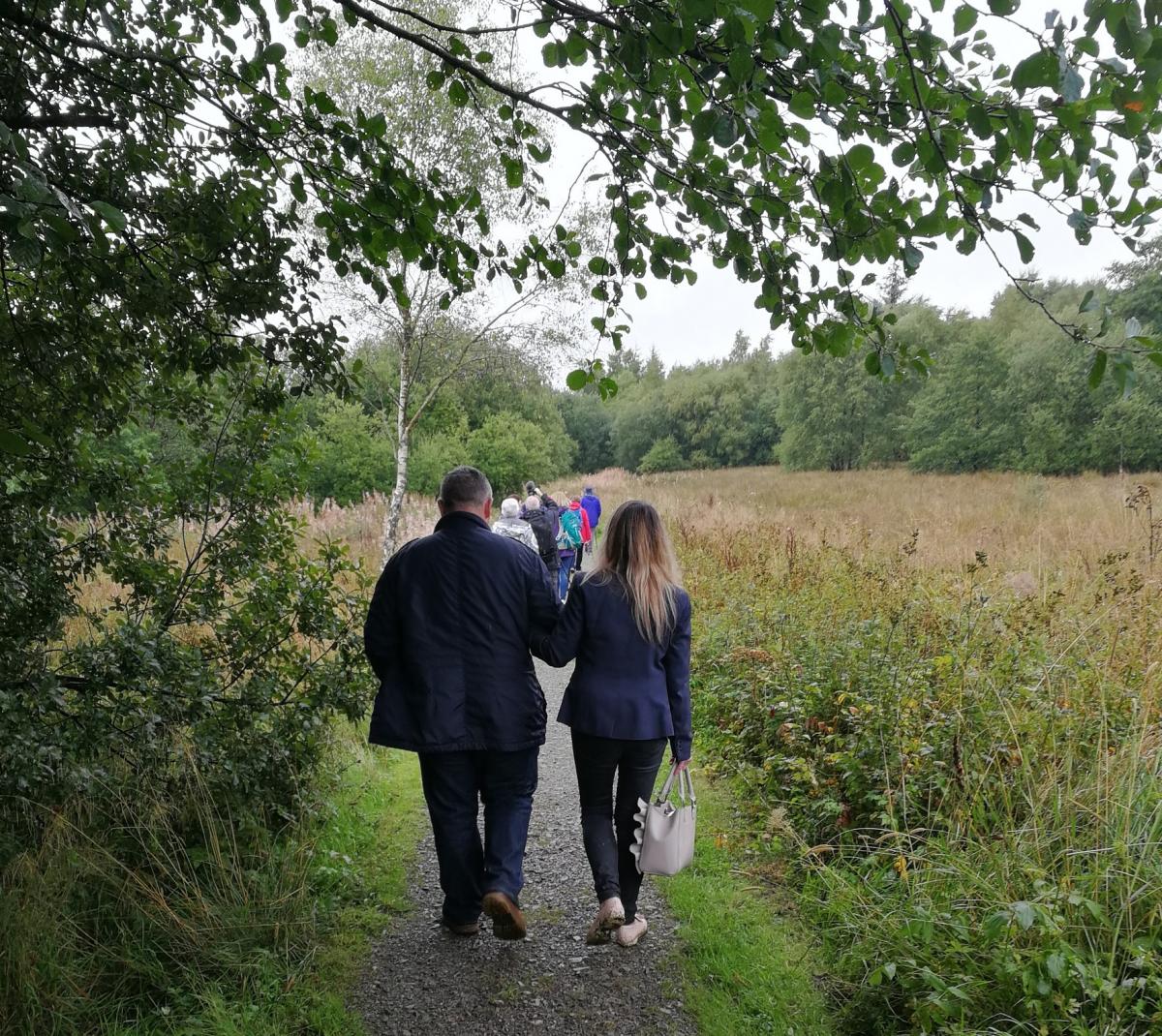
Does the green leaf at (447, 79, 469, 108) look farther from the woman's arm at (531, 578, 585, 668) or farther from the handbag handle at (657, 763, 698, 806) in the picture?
the handbag handle at (657, 763, 698, 806)

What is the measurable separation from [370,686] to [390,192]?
2684mm

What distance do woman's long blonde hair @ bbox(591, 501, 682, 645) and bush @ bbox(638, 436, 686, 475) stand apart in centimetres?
4465

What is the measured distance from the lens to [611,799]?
3227 millimetres

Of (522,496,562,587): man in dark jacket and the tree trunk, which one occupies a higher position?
the tree trunk

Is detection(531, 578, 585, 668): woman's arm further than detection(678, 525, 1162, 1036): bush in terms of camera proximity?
Yes

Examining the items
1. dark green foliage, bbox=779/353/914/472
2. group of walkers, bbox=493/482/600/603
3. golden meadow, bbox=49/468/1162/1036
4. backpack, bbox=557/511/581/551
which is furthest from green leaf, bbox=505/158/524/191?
dark green foliage, bbox=779/353/914/472

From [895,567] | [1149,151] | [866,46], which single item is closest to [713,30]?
[866,46]

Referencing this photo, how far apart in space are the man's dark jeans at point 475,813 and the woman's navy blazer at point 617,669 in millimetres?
402

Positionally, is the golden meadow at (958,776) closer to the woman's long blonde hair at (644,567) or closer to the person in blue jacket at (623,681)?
the person in blue jacket at (623,681)

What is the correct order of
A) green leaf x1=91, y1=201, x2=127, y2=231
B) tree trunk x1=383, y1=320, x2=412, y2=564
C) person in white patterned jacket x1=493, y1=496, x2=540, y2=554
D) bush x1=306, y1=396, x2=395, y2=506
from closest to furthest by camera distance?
green leaf x1=91, y1=201, x2=127, y2=231, person in white patterned jacket x1=493, y1=496, x2=540, y2=554, tree trunk x1=383, y1=320, x2=412, y2=564, bush x1=306, y1=396, x2=395, y2=506

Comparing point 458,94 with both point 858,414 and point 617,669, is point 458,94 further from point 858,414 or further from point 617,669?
point 858,414

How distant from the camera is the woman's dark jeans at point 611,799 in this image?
309 cm

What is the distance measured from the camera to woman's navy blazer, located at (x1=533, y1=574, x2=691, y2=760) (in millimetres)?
2975

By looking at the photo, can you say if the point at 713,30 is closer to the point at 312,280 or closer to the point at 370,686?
the point at 312,280
